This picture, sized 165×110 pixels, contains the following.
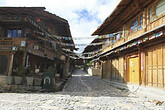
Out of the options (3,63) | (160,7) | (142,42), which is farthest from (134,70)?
(3,63)

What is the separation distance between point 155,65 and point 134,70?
2536 millimetres

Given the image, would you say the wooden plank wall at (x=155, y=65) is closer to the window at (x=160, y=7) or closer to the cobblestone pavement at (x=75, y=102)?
the cobblestone pavement at (x=75, y=102)

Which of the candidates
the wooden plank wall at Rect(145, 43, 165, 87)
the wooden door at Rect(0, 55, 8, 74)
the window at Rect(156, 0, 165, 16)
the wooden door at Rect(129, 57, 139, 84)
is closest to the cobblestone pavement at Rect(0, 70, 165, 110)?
the wooden plank wall at Rect(145, 43, 165, 87)

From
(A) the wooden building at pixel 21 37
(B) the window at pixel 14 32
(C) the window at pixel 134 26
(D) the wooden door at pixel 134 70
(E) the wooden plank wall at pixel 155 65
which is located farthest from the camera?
(B) the window at pixel 14 32

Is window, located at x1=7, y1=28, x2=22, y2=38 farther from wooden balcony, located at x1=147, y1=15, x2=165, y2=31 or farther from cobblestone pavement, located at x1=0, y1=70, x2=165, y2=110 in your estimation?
wooden balcony, located at x1=147, y1=15, x2=165, y2=31

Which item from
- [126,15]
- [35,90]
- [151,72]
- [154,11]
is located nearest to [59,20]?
[126,15]

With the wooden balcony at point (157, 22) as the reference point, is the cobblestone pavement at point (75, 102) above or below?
below

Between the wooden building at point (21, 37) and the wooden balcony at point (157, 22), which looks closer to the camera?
the wooden balcony at point (157, 22)

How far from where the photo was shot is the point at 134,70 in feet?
34.8

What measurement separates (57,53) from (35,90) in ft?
32.7

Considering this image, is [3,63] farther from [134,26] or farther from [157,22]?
[157,22]

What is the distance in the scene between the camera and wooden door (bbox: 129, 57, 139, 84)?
33.4 feet

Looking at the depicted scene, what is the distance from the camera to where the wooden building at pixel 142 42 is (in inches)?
308

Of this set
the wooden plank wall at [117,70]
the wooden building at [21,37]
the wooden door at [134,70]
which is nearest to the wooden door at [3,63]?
the wooden building at [21,37]
